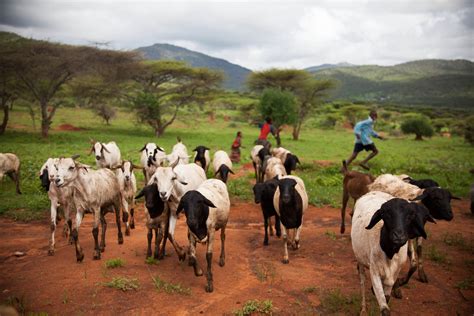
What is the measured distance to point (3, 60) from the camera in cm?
2269

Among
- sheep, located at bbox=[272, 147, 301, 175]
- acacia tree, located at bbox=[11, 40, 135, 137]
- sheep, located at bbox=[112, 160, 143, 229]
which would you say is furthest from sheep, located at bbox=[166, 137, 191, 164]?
acacia tree, located at bbox=[11, 40, 135, 137]

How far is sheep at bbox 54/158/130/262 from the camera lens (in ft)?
22.2

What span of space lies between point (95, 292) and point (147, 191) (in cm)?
206

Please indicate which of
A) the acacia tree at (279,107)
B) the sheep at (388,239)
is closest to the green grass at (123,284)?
the sheep at (388,239)

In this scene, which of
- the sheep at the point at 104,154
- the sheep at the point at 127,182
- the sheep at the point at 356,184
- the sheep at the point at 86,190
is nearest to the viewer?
Result: the sheep at the point at 86,190

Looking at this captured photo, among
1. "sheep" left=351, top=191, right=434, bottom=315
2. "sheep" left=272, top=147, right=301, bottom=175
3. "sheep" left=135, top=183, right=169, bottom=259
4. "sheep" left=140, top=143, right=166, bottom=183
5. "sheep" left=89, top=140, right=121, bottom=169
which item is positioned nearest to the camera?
"sheep" left=351, top=191, right=434, bottom=315

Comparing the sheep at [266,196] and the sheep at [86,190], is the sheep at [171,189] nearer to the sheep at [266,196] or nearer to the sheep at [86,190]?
the sheep at [86,190]

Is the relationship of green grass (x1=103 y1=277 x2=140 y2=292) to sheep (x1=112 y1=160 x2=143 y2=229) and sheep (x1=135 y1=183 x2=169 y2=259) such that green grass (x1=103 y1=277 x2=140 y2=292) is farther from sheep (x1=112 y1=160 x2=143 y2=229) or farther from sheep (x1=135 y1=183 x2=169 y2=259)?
sheep (x1=112 y1=160 x2=143 y2=229)

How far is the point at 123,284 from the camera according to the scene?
574 cm

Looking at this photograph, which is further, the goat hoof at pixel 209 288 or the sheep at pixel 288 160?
the sheep at pixel 288 160

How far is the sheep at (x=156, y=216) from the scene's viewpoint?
22.6 feet

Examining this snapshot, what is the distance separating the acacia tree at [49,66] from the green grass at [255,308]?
2444cm

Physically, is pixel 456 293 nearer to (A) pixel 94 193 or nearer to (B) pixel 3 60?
(A) pixel 94 193

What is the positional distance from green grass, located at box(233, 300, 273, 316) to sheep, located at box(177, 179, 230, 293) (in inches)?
33.7
